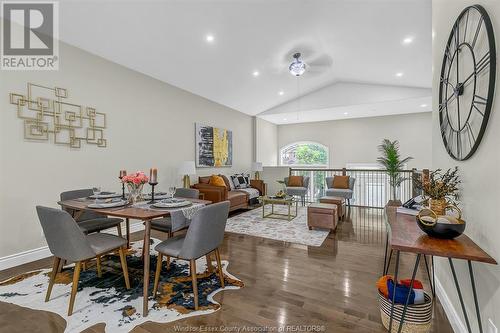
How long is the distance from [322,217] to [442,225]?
282 cm

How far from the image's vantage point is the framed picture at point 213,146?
5707 millimetres

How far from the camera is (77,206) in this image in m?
2.17

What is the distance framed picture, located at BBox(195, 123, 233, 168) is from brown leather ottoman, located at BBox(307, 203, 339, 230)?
2.92m

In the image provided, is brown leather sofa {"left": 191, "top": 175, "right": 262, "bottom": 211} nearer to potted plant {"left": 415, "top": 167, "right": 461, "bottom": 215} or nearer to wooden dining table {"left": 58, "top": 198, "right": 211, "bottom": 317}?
wooden dining table {"left": 58, "top": 198, "right": 211, "bottom": 317}

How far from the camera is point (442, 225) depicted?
4.41 ft

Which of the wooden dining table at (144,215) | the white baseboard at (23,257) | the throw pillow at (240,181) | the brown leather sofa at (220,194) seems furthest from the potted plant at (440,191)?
the throw pillow at (240,181)

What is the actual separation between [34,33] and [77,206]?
2.53m

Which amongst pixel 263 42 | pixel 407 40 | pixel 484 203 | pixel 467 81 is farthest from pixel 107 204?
pixel 407 40

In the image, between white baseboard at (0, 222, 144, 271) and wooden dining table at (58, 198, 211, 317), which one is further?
white baseboard at (0, 222, 144, 271)

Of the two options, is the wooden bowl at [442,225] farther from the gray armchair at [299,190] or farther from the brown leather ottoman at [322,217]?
the gray armchair at [299,190]

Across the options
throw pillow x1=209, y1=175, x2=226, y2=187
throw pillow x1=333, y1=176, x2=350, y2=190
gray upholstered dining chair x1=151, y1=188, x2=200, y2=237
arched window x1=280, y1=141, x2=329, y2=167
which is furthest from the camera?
arched window x1=280, y1=141, x2=329, y2=167

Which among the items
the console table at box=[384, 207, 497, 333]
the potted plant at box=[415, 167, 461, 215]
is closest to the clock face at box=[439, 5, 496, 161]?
the potted plant at box=[415, 167, 461, 215]

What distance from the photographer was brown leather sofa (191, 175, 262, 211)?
477 cm

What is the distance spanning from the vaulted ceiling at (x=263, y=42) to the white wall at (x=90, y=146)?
303 mm
